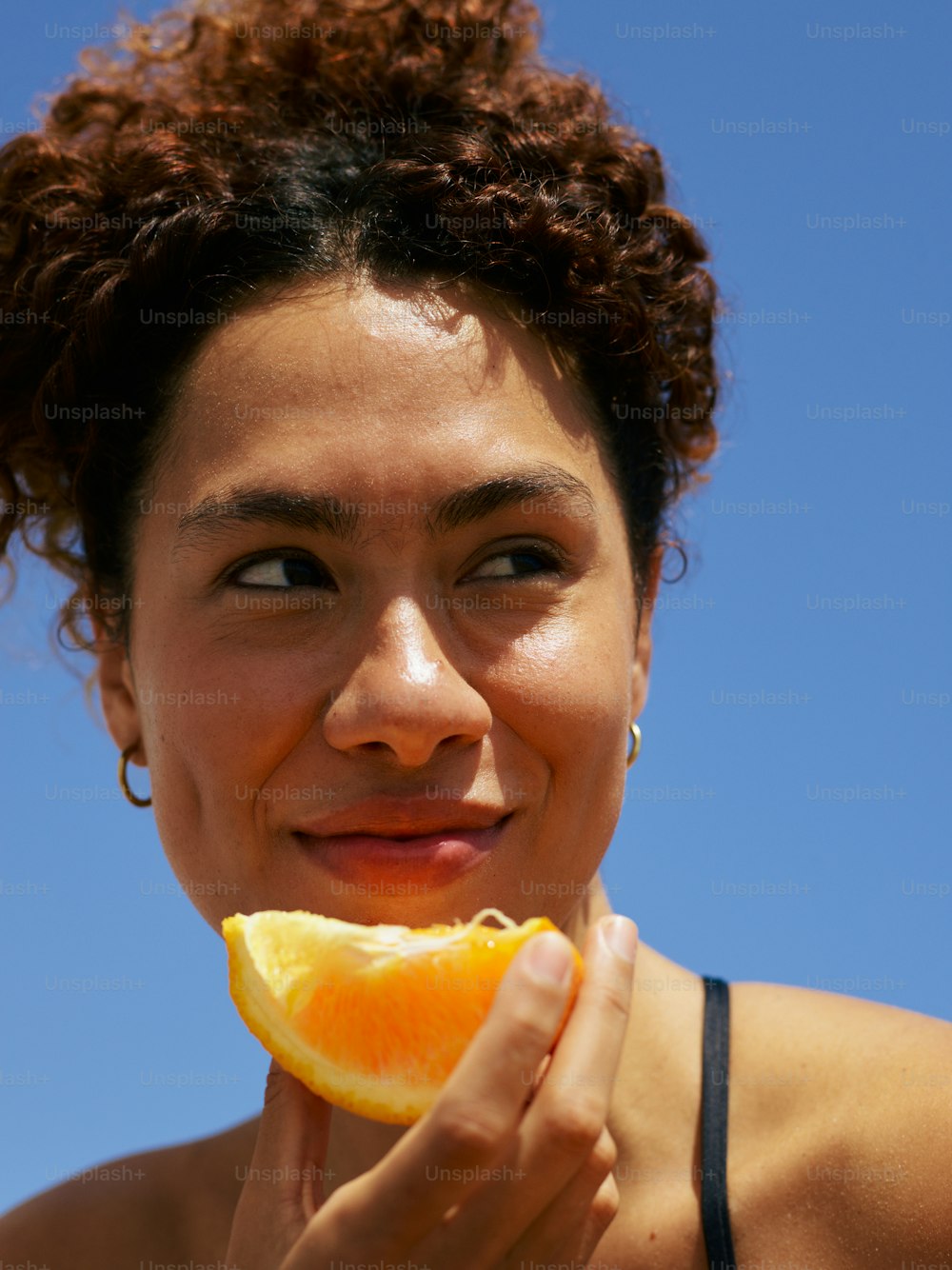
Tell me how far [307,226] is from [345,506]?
1.10 meters

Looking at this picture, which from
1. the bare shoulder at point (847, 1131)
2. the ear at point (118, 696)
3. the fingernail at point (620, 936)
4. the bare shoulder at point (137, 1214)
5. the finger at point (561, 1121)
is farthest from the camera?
the bare shoulder at point (137, 1214)

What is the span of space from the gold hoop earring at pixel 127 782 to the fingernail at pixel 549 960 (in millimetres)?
2391

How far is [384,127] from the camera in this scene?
187 inches

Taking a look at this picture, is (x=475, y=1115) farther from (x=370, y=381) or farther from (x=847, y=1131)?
(x=847, y=1131)

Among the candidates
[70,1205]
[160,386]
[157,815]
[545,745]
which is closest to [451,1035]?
[545,745]

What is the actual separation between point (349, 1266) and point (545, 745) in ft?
4.76

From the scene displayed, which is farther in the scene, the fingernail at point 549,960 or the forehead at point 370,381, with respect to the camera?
the forehead at point 370,381

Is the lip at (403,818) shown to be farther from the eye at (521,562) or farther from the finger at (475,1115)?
the finger at (475,1115)

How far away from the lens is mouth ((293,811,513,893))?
130 inches

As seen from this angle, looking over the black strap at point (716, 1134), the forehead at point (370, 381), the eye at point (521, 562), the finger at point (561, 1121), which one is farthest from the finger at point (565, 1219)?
the forehead at point (370, 381)

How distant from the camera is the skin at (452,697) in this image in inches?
132

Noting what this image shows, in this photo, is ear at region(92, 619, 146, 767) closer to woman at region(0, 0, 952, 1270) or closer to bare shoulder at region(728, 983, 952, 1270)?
woman at region(0, 0, 952, 1270)

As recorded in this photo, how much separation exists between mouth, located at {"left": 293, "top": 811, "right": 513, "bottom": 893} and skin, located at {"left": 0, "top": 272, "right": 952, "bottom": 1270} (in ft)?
0.16

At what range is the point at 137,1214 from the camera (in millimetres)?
5137
